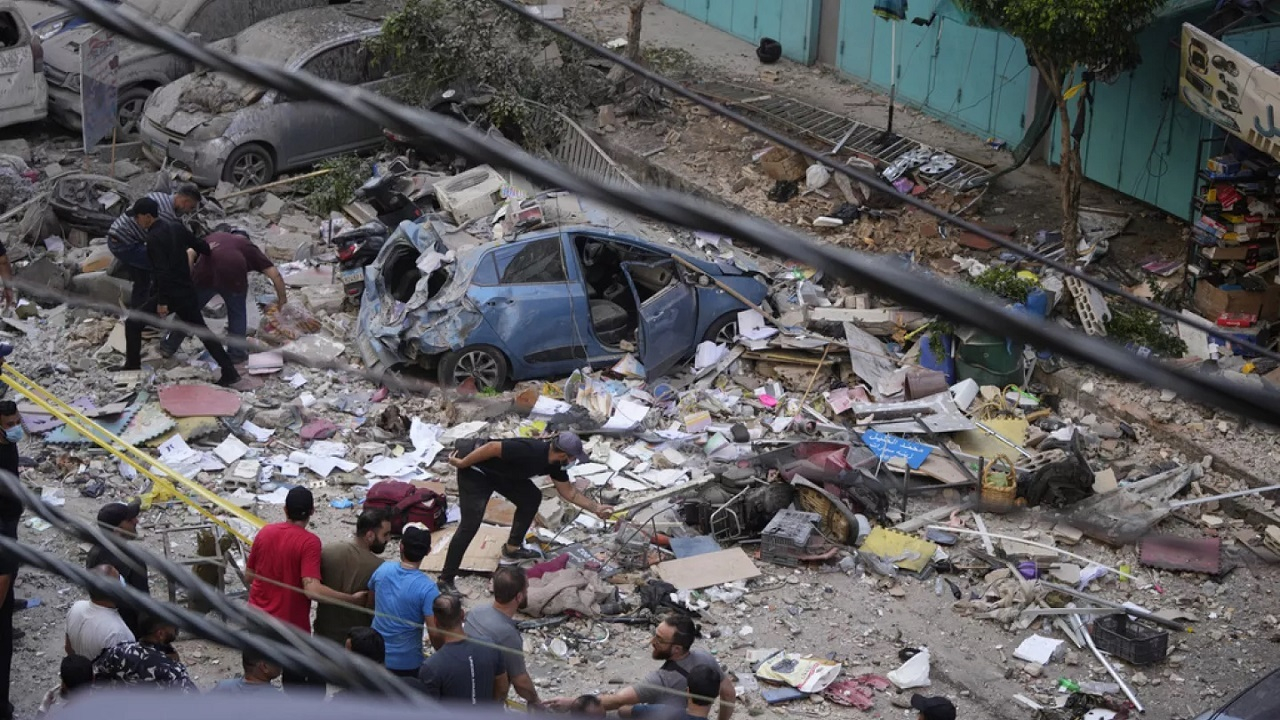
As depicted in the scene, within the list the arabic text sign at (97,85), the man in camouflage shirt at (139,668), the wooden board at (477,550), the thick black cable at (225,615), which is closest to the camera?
the thick black cable at (225,615)

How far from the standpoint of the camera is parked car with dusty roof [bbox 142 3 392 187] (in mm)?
15258

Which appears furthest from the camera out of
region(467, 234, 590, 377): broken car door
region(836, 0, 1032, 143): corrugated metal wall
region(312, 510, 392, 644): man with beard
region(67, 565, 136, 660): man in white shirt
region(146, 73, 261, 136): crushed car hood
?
region(836, 0, 1032, 143): corrugated metal wall

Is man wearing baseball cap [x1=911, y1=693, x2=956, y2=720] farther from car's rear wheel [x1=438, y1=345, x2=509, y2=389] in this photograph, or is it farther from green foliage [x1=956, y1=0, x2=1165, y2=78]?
green foliage [x1=956, y1=0, x2=1165, y2=78]

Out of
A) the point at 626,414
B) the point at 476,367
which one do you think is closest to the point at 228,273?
the point at 476,367

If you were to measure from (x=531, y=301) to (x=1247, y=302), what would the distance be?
6.13m

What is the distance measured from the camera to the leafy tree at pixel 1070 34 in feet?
38.7

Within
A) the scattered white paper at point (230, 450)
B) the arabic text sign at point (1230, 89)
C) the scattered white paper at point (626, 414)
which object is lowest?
the scattered white paper at point (626, 414)

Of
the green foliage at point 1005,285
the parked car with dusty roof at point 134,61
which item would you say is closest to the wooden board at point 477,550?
the green foliage at point 1005,285

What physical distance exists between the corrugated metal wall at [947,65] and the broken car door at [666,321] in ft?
19.1

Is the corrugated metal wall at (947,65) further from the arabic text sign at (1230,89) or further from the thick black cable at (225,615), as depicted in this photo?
the thick black cable at (225,615)

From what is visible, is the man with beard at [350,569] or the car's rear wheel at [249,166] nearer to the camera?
the man with beard at [350,569]

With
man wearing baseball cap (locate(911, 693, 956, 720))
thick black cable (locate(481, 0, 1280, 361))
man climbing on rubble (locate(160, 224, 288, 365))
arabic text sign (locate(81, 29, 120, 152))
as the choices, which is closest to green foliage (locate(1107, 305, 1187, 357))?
man wearing baseball cap (locate(911, 693, 956, 720))

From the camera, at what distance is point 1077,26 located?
38.8 feet

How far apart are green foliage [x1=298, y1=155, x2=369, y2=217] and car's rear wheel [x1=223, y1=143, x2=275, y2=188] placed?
0.45 m
